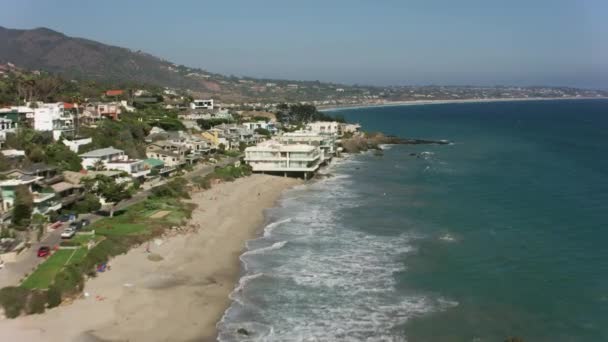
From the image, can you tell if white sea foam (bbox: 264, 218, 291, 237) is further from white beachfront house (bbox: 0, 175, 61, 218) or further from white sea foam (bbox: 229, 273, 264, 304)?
white beachfront house (bbox: 0, 175, 61, 218)

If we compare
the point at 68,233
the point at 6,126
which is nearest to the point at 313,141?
the point at 6,126

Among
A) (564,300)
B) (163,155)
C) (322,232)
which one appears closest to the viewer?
(564,300)

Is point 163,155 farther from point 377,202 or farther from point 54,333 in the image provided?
point 54,333

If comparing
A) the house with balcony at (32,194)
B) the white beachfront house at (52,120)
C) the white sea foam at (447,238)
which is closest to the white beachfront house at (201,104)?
the white beachfront house at (52,120)

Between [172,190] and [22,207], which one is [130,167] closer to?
[172,190]

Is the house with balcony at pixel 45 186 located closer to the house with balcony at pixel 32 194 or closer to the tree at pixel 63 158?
the house with balcony at pixel 32 194

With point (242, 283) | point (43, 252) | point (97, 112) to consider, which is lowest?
point (242, 283)

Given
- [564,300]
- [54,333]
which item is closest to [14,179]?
[54,333]
